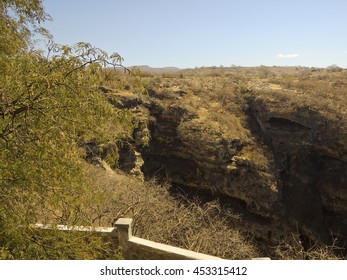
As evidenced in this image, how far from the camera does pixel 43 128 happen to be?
4.14 m

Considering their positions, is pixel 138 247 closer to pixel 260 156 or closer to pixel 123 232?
pixel 123 232

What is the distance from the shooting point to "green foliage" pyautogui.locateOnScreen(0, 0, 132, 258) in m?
3.92

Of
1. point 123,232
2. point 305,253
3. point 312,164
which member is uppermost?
point 123,232

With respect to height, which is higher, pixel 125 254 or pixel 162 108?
pixel 162 108

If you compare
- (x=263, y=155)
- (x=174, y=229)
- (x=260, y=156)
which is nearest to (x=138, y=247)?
(x=174, y=229)

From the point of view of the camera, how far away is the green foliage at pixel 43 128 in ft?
12.9

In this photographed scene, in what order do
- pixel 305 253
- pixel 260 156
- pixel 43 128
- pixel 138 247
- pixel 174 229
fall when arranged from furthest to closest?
pixel 260 156
pixel 174 229
pixel 305 253
pixel 138 247
pixel 43 128

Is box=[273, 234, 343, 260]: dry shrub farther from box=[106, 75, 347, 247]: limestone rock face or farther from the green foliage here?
the green foliage

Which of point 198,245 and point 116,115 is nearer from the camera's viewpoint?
point 116,115

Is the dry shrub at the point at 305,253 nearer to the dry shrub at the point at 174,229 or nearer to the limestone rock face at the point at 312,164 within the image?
the dry shrub at the point at 174,229

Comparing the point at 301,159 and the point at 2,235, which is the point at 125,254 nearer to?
the point at 2,235

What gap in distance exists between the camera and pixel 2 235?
4.29 m
